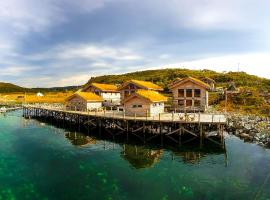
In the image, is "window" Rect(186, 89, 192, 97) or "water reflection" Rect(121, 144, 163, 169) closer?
"water reflection" Rect(121, 144, 163, 169)

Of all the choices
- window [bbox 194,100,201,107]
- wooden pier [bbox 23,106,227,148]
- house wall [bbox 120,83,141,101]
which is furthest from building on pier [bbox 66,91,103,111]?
window [bbox 194,100,201,107]

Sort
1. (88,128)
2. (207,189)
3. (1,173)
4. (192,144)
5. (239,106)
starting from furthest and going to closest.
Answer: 1. (239,106)
2. (88,128)
3. (192,144)
4. (1,173)
5. (207,189)

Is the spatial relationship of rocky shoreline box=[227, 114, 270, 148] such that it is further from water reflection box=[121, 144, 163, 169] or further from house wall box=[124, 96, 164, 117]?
water reflection box=[121, 144, 163, 169]

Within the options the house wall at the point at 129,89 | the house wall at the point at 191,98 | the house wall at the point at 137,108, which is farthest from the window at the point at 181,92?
the house wall at the point at 137,108

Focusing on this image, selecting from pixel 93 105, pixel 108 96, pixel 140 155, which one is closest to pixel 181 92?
pixel 93 105

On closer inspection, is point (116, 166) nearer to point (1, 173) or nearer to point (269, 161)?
point (1, 173)

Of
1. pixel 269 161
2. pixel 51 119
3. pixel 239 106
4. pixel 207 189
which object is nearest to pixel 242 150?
pixel 269 161
